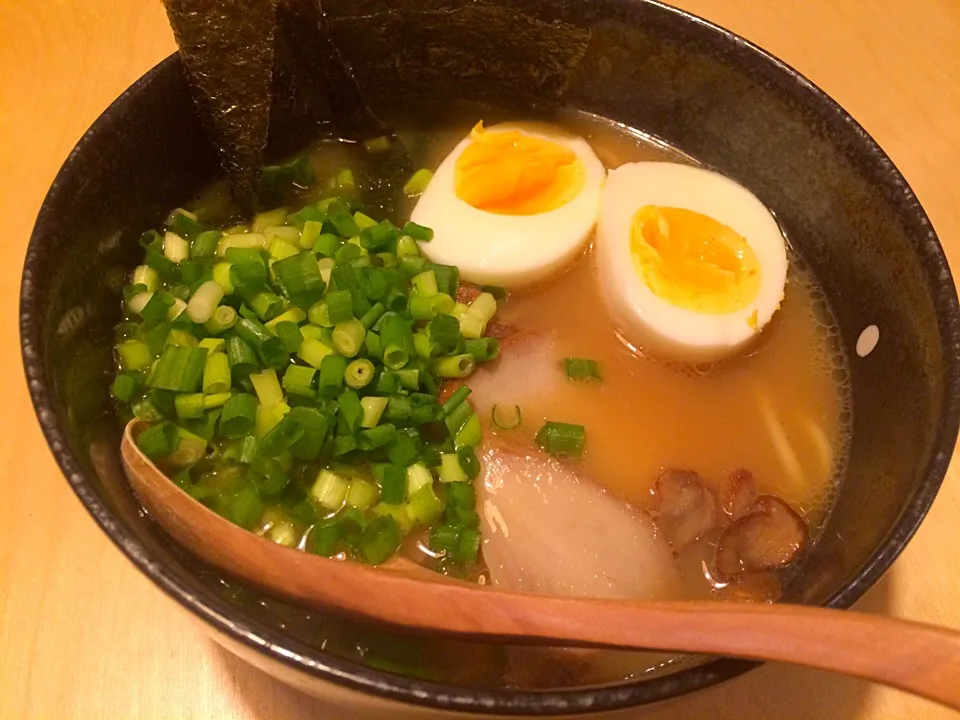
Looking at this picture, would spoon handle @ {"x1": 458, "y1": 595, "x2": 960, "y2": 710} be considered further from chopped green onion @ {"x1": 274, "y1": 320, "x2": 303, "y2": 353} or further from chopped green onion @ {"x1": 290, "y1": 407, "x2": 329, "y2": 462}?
chopped green onion @ {"x1": 274, "y1": 320, "x2": 303, "y2": 353}

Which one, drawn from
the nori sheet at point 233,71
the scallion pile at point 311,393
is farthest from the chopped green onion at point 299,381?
the nori sheet at point 233,71

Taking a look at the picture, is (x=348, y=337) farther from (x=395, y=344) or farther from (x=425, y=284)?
(x=425, y=284)

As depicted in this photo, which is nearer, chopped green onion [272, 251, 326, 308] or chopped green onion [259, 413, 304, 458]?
chopped green onion [259, 413, 304, 458]

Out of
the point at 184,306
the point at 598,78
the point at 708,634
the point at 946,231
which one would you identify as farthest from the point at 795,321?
the point at 184,306

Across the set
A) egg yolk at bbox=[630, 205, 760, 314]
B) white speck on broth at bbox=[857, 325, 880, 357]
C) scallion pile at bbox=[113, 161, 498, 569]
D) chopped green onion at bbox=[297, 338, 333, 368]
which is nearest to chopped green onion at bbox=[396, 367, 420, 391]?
scallion pile at bbox=[113, 161, 498, 569]

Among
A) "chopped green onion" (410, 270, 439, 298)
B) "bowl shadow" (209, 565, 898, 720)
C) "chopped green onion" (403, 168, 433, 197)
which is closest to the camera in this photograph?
"bowl shadow" (209, 565, 898, 720)

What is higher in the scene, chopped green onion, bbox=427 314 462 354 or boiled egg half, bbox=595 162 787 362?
boiled egg half, bbox=595 162 787 362
